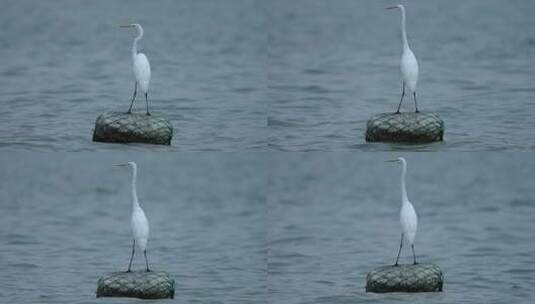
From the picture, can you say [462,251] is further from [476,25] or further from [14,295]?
[476,25]

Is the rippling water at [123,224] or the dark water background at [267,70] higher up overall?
the dark water background at [267,70]

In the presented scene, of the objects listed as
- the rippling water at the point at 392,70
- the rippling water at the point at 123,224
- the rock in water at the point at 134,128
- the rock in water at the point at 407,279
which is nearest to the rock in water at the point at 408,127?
the rippling water at the point at 392,70

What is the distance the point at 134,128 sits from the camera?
37.3 ft

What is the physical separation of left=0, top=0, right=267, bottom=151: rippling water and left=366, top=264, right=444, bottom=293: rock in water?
1.35m

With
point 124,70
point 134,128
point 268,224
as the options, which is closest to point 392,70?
point 268,224

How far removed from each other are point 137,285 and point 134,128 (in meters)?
0.87

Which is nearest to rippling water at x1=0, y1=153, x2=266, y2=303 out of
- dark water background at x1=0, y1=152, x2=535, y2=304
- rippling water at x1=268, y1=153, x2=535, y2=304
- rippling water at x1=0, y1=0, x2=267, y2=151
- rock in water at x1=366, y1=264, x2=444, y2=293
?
dark water background at x1=0, y1=152, x2=535, y2=304

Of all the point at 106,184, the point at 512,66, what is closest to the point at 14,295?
the point at 512,66

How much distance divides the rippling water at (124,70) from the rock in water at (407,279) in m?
1.35

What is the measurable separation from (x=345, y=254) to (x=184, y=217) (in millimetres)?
3620

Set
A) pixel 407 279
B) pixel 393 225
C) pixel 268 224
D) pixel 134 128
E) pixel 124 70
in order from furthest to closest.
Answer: pixel 124 70, pixel 268 224, pixel 393 225, pixel 134 128, pixel 407 279

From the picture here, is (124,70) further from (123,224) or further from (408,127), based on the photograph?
(408,127)

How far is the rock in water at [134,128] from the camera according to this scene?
1138 cm

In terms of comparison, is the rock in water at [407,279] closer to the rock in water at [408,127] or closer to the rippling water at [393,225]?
the rippling water at [393,225]
